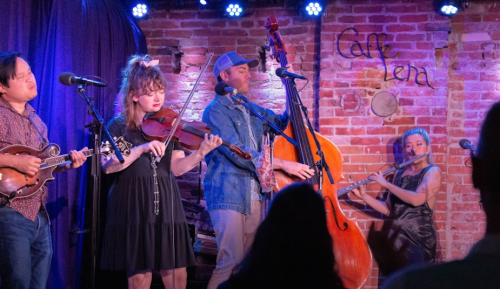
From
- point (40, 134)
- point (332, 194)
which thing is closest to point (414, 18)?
point (332, 194)

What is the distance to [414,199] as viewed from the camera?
14.1ft

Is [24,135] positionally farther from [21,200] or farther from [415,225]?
[415,225]

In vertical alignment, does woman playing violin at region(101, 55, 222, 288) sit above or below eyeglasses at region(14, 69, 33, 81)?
below

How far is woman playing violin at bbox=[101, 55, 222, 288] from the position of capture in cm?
305

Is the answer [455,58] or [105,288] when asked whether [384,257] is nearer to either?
[455,58]

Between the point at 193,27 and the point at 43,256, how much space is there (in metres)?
2.86

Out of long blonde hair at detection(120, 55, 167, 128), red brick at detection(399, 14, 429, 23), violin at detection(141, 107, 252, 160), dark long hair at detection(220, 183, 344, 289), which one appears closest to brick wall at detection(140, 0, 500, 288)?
red brick at detection(399, 14, 429, 23)

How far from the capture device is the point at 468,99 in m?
4.84

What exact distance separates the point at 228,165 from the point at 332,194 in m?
0.75

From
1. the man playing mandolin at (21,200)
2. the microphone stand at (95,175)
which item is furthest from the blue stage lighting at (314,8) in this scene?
the man playing mandolin at (21,200)

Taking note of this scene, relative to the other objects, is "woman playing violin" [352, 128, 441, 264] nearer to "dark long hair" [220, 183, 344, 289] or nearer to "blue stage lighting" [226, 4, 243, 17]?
"blue stage lighting" [226, 4, 243, 17]

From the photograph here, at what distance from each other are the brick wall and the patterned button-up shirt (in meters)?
2.05

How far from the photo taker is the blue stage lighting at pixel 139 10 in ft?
16.1

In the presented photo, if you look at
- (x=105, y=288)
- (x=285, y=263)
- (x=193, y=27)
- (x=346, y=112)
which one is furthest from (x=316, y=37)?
(x=285, y=263)
